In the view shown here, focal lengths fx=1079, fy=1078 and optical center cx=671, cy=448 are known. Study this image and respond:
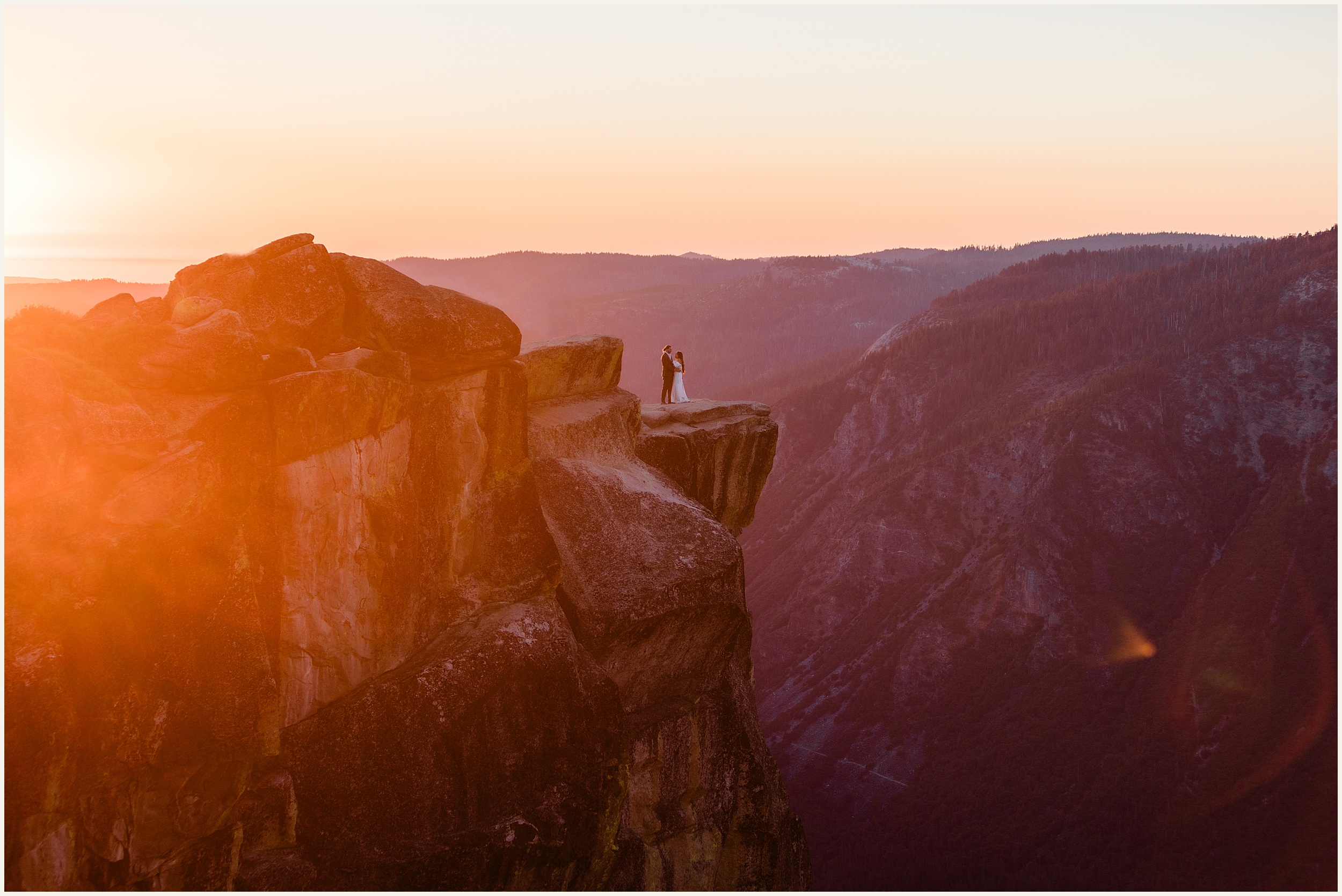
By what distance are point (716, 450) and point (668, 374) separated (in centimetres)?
748

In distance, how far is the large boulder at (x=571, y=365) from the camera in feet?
94.0

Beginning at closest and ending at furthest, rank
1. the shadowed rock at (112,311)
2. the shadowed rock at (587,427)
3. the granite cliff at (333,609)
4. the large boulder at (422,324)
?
the granite cliff at (333,609), the shadowed rock at (112,311), the large boulder at (422,324), the shadowed rock at (587,427)

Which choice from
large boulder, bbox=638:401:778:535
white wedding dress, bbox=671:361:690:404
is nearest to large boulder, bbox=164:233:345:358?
large boulder, bbox=638:401:778:535

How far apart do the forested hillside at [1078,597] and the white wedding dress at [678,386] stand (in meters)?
55.8

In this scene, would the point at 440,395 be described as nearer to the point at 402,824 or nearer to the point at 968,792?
the point at 402,824

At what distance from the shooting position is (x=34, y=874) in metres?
16.6

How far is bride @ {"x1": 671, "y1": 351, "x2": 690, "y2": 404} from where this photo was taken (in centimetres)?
3944

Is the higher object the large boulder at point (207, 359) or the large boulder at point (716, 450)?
the large boulder at point (207, 359)

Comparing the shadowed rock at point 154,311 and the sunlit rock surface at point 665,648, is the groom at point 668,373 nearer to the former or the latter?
the sunlit rock surface at point 665,648

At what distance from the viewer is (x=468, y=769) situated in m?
20.9

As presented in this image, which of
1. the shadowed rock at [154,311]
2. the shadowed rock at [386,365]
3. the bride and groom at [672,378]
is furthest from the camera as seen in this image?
the bride and groom at [672,378]

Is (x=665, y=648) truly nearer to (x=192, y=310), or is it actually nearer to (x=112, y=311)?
(x=192, y=310)

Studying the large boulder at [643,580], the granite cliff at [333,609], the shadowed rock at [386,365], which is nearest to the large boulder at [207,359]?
the granite cliff at [333,609]

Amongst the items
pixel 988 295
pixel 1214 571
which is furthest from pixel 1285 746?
pixel 988 295
